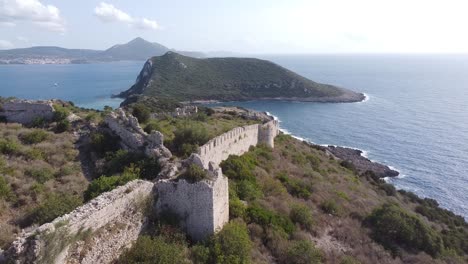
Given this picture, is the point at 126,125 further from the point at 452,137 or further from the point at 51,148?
the point at 452,137

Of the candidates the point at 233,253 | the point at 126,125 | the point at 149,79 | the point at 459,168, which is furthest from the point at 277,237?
the point at 149,79

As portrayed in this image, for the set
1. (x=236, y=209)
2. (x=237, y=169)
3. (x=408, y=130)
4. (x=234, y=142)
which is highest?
(x=234, y=142)

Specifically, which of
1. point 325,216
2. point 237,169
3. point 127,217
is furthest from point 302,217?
point 127,217

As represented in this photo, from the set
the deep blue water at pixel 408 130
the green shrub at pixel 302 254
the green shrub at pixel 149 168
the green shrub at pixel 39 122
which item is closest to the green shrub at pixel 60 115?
the green shrub at pixel 39 122

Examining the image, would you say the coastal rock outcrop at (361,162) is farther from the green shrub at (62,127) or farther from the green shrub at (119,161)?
the green shrub at (119,161)

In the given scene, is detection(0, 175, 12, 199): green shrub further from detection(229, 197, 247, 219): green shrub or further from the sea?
the sea

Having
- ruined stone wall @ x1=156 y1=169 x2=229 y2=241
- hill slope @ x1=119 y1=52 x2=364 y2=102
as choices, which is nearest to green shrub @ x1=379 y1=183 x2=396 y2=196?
ruined stone wall @ x1=156 y1=169 x2=229 y2=241

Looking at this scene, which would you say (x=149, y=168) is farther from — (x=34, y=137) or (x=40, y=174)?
(x=34, y=137)
